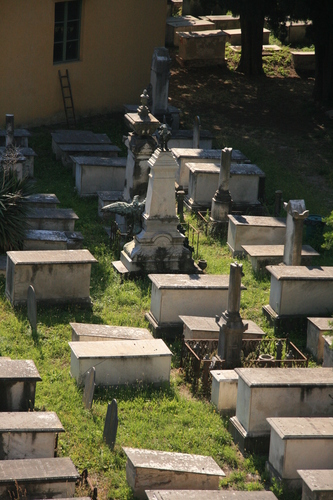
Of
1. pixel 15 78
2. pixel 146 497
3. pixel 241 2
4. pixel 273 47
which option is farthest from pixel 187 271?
pixel 273 47

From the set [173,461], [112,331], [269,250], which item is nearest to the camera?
[173,461]

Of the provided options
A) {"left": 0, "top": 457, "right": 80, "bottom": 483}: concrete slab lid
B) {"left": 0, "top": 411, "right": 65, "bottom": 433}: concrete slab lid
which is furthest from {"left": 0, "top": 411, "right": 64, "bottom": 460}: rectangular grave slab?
{"left": 0, "top": 457, "right": 80, "bottom": 483}: concrete slab lid

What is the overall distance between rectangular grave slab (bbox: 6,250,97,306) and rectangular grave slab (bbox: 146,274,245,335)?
3.60ft

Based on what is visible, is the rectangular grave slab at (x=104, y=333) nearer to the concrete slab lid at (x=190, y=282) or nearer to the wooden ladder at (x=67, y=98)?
the concrete slab lid at (x=190, y=282)

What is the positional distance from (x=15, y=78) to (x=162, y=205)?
29.8 feet

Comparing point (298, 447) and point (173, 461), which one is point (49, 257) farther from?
point (298, 447)

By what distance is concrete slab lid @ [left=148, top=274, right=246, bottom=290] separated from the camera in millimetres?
13383

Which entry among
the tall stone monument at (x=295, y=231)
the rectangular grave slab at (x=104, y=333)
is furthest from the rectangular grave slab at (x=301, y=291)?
the rectangular grave slab at (x=104, y=333)

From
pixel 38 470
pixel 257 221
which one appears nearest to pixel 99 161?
pixel 257 221

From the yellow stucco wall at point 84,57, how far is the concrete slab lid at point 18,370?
1262cm

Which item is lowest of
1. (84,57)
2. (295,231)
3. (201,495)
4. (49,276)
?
(201,495)

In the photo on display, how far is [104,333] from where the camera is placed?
12.4 m

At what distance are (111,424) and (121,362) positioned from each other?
4.91 feet

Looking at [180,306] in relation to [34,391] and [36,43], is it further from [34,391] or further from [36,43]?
[36,43]
